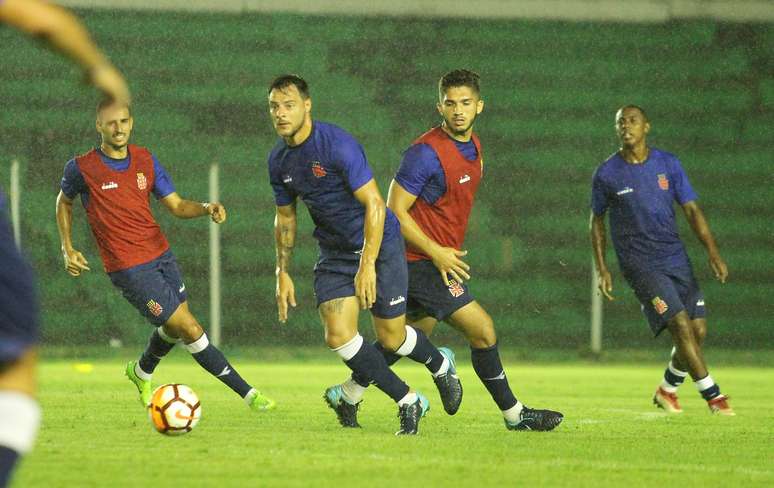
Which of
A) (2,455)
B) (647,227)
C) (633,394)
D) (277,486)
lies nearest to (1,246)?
(2,455)

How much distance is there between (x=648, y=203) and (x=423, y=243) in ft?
9.11

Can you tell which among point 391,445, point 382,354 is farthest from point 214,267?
point 391,445

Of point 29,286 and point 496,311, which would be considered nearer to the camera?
point 29,286

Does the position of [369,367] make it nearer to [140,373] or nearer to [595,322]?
[140,373]

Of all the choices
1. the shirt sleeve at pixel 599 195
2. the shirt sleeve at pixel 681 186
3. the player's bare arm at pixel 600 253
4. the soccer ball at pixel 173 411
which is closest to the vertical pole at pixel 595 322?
the player's bare arm at pixel 600 253

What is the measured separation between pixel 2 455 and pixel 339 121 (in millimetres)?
12272

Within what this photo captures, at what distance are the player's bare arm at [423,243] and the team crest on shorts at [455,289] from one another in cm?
4

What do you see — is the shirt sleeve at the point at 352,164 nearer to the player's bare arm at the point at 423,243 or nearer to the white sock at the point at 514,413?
the player's bare arm at the point at 423,243

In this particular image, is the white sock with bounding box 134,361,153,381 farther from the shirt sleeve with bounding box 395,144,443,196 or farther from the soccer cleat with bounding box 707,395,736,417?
the soccer cleat with bounding box 707,395,736,417

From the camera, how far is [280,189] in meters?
7.62

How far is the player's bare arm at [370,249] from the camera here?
699 cm

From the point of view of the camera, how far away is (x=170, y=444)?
6914mm

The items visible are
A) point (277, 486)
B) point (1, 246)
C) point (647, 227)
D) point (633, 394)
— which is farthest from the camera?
point (633, 394)

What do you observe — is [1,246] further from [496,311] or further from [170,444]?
[496,311]
